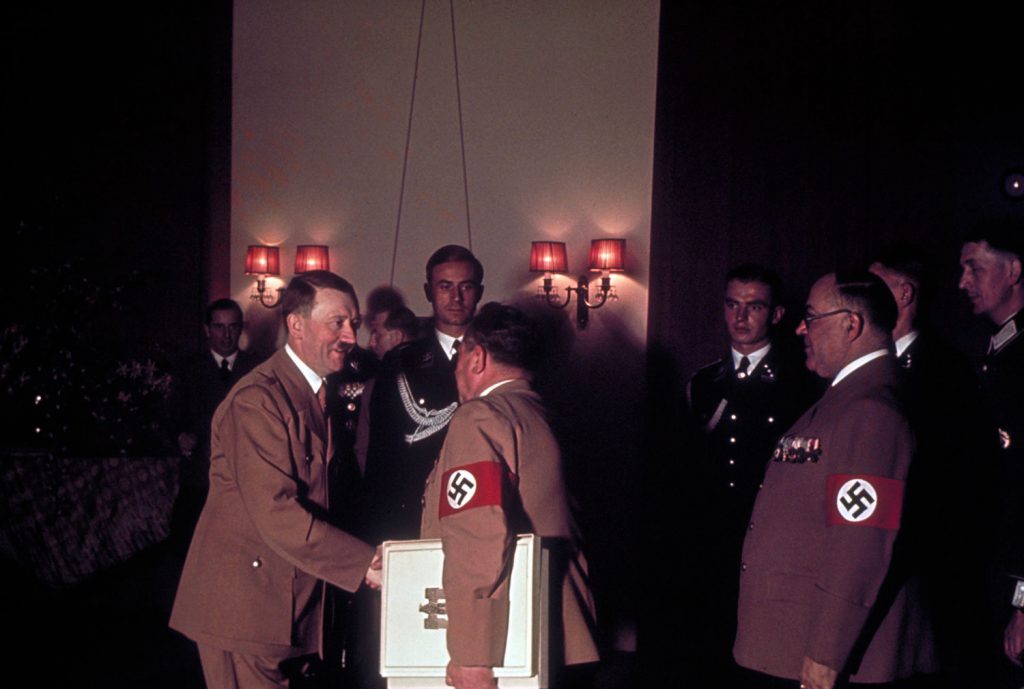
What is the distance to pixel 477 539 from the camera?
6.89 ft

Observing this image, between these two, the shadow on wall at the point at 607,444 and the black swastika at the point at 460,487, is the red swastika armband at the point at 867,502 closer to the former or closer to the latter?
the black swastika at the point at 460,487

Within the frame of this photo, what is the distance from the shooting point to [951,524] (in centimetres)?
287

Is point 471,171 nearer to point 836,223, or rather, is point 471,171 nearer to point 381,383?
point 836,223

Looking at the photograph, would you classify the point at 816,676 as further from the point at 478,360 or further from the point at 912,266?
the point at 912,266

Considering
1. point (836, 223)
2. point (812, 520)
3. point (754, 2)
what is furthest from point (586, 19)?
point (812, 520)

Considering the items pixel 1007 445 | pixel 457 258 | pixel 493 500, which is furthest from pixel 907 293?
pixel 493 500

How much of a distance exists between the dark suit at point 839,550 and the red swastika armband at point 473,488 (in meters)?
0.67

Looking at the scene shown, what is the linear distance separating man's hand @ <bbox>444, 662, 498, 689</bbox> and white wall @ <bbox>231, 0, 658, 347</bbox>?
3.62 m

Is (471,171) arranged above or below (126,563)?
above

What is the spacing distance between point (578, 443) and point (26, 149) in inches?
166

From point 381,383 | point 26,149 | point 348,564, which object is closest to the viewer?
point 348,564

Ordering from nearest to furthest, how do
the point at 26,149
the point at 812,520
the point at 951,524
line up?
the point at 812,520 < the point at 951,524 < the point at 26,149

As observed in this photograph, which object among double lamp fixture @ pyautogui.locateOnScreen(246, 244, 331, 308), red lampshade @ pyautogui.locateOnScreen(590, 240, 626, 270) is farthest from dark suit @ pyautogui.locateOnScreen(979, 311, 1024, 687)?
double lamp fixture @ pyautogui.locateOnScreen(246, 244, 331, 308)

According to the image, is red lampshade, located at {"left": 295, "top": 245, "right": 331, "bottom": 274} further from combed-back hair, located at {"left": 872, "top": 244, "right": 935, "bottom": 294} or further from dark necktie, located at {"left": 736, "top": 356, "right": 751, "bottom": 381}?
combed-back hair, located at {"left": 872, "top": 244, "right": 935, "bottom": 294}
